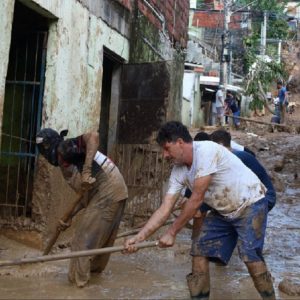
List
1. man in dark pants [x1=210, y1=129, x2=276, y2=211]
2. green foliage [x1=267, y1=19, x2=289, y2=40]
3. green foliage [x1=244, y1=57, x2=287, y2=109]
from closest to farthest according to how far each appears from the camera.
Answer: man in dark pants [x1=210, y1=129, x2=276, y2=211] < green foliage [x1=244, y1=57, x2=287, y2=109] < green foliage [x1=267, y1=19, x2=289, y2=40]

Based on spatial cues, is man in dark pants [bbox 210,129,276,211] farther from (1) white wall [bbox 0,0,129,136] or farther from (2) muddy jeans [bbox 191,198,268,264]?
(1) white wall [bbox 0,0,129,136]

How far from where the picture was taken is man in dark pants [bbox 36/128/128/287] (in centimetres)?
526

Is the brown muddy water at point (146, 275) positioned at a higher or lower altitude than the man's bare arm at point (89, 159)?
lower

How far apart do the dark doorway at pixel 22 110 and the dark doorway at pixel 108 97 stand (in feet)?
5.79

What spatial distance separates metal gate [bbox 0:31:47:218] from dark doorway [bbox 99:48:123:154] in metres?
1.77

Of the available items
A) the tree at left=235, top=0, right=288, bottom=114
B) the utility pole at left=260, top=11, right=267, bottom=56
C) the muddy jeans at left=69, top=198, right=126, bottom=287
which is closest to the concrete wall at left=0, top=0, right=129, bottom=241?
the muddy jeans at left=69, top=198, right=126, bottom=287

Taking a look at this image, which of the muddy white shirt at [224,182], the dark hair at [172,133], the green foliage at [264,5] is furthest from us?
the green foliage at [264,5]

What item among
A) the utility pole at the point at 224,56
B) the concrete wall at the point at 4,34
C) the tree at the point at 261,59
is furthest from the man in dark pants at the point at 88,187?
the tree at the point at 261,59

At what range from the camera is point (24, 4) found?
245 inches

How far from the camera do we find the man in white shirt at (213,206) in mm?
4176

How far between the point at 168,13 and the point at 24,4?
5273 mm

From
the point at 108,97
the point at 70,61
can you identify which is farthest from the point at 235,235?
the point at 108,97

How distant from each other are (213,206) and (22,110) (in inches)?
140

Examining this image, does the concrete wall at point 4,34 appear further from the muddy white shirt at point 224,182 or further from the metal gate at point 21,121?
the muddy white shirt at point 224,182
